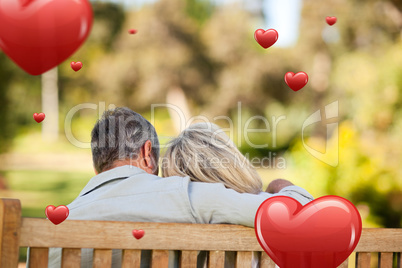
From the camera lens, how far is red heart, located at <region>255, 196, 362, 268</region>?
4.75 ft

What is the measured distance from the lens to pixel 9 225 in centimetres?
132

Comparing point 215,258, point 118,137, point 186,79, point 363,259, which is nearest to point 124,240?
point 215,258

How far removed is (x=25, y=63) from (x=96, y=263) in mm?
613

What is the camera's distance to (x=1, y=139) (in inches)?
339

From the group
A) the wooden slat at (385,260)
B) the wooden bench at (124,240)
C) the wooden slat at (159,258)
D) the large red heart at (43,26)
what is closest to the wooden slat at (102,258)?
the wooden bench at (124,240)

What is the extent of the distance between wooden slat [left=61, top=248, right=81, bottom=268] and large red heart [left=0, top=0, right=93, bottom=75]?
0.55 metres

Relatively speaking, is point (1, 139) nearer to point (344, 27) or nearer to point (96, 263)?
point (96, 263)

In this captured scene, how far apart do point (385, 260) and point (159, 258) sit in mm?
745

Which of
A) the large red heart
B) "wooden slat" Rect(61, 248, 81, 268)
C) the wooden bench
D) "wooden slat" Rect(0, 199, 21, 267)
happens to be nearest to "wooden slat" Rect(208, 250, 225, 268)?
the wooden bench

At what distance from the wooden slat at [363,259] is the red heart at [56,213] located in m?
0.90

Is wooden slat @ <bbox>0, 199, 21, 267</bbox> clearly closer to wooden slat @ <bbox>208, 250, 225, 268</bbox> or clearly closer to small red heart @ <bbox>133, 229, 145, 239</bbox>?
small red heart @ <bbox>133, 229, 145, 239</bbox>

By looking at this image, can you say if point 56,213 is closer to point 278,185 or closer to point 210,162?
point 210,162

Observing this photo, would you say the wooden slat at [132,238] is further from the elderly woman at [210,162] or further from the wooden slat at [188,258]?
the elderly woman at [210,162]

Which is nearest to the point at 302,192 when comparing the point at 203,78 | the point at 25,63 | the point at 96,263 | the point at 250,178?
the point at 250,178
